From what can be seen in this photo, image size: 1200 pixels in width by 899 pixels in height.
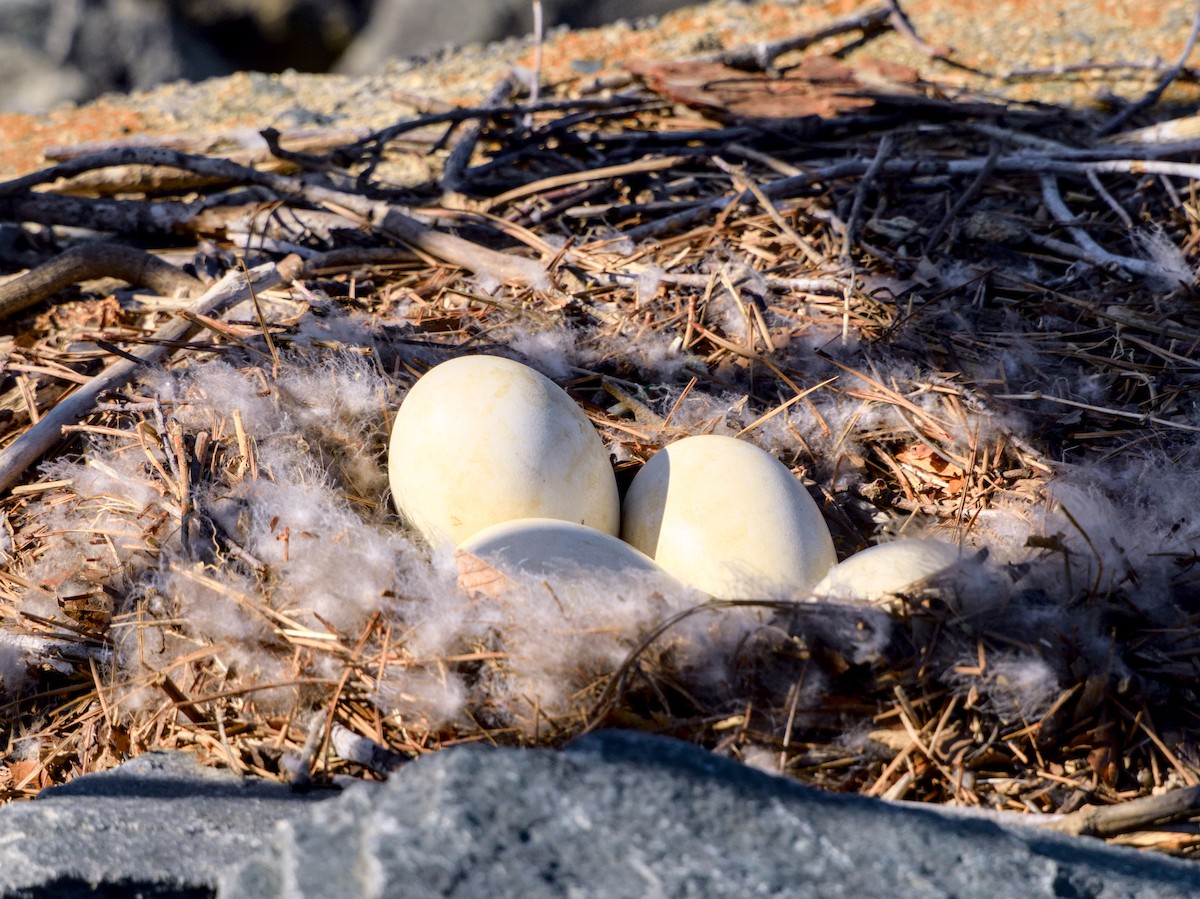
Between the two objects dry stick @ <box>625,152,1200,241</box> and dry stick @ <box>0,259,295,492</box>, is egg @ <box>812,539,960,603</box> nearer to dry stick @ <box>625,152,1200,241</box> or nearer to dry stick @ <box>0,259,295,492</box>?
dry stick @ <box>625,152,1200,241</box>

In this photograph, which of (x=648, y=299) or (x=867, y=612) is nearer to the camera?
(x=867, y=612)

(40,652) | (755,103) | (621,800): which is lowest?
(40,652)

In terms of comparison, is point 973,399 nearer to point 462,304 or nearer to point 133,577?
point 462,304

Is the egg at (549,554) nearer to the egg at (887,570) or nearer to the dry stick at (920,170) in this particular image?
the egg at (887,570)

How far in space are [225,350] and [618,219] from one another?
4.46ft

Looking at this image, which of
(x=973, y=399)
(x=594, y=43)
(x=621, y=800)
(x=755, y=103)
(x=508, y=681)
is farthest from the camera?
(x=594, y=43)

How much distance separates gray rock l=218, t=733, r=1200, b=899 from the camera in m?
0.98

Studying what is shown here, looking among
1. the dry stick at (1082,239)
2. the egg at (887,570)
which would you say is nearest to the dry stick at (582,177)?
the dry stick at (1082,239)

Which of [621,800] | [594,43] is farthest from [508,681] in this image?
[594,43]

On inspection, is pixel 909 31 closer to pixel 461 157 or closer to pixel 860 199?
pixel 860 199

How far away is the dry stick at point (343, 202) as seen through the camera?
2855mm

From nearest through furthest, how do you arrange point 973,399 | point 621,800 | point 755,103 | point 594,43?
point 621,800 < point 973,399 < point 755,103 < point 594,43

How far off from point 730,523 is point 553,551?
1.16ft

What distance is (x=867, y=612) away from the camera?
1.61 m
